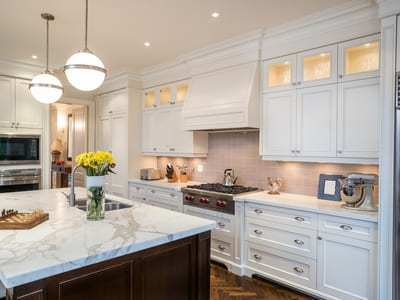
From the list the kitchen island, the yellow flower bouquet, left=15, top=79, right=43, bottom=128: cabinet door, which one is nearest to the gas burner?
the kitchen island

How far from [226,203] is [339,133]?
1406 mm

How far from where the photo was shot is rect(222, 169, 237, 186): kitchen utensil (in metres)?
3.90

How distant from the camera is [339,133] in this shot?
9.02 ft

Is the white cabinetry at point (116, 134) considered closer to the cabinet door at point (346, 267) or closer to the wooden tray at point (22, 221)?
the wooden tray at point (22, 221)

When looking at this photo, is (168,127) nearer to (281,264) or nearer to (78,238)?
(281,264)

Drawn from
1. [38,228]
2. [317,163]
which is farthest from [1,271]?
[317,163]

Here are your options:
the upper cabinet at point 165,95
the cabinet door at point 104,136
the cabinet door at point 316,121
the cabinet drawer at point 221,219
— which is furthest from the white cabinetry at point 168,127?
the cabinet door at point 316,121

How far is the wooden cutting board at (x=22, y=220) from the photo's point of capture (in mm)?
1844

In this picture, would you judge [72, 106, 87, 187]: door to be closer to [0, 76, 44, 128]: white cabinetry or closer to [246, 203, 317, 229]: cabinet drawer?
[0, 76, 44, 128]: white cabinetry

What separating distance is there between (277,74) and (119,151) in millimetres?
3011

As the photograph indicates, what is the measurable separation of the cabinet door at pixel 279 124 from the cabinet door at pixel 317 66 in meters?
0.19

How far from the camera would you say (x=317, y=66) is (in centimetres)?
304

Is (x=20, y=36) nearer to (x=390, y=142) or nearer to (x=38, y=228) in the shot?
(x=38, y=228)

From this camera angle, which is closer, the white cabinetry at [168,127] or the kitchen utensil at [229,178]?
the kitchen utensil at [229,178]
